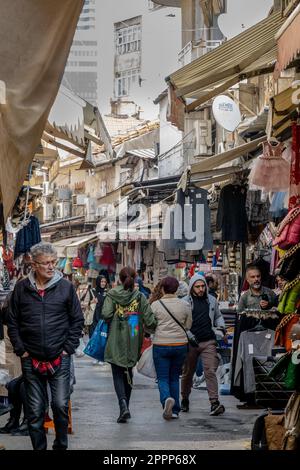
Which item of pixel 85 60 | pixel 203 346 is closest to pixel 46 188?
pixel 203 346

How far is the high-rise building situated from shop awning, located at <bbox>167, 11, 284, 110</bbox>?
4.16ft

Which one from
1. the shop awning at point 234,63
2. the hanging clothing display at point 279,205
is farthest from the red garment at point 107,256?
the shop awning at point 234,63

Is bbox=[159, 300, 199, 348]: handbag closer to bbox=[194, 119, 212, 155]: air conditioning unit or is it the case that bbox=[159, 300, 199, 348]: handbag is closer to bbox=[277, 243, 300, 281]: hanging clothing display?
bbox=[277, 243, 300, 281]: hanging clothing display

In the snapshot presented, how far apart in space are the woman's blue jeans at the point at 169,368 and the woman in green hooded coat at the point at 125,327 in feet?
0.87

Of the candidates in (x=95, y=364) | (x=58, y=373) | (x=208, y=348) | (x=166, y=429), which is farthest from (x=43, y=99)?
(x=95, y=364)

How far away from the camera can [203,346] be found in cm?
1427

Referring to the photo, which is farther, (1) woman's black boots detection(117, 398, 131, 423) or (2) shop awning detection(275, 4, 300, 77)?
(1) woman's black boots detection(117, 398, 131, 423)

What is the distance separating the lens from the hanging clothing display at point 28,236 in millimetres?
18156

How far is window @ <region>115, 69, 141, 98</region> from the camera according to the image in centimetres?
3731

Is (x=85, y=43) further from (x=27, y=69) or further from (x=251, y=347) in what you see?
(x=27, y=69)

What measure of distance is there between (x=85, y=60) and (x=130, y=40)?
2148 centimetres

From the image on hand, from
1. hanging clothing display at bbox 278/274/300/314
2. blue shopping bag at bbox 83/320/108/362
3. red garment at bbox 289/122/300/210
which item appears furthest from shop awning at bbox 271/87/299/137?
blue shopping bag at bbox 83/320/108/362

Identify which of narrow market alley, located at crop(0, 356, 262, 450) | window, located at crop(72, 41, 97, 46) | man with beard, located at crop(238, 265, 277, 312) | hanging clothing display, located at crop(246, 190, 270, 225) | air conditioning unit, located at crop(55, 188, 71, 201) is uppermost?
window, located at crop(72, 41, 97, 46)
